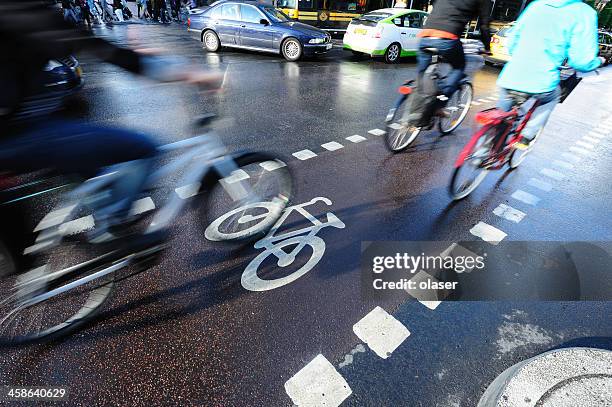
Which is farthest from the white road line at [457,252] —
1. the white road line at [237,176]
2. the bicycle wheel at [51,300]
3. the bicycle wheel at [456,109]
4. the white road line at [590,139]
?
the white road line at [590,139]

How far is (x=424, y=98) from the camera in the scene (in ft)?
14.8

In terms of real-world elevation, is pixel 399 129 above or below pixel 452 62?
below

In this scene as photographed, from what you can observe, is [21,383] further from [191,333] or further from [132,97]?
[132,97]

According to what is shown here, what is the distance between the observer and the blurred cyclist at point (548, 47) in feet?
9.95

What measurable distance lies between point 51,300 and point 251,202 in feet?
5.18

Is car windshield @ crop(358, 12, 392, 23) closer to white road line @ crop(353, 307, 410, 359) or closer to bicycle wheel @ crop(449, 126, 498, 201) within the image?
bicycle wheel @ crop(449, 126, 498, 201)

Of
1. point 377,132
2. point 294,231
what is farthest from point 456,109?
point 294,231

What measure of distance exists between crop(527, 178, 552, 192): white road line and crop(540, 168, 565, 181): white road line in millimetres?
290

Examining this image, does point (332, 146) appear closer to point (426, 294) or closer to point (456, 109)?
point (456, 109)

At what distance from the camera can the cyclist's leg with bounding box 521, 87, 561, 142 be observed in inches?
151

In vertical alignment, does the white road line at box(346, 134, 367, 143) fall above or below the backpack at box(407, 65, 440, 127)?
below

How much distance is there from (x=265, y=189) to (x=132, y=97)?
17.0ft

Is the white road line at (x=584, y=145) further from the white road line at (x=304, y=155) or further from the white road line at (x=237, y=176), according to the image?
the white road line at (x=237, y=176)

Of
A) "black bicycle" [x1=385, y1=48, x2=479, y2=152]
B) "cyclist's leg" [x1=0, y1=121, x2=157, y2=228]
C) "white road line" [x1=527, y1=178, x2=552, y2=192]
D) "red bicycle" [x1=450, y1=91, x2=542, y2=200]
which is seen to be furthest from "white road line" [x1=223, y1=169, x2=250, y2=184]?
"white road line" [x1=527, y1=178, x2=552, y2=192]
